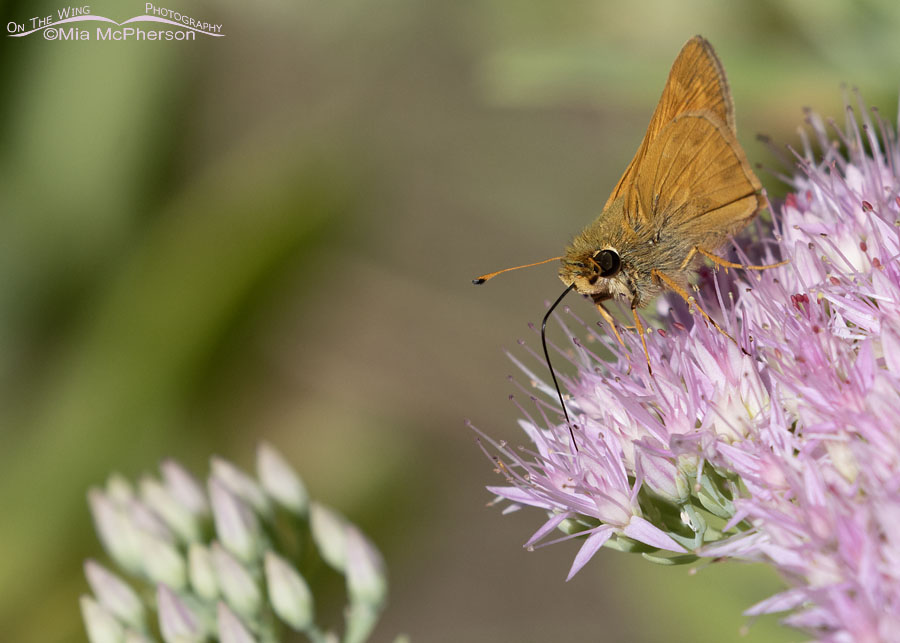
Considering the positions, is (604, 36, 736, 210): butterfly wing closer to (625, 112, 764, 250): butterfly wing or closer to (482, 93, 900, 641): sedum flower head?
(625, 112, 764, 250): butterfly wing

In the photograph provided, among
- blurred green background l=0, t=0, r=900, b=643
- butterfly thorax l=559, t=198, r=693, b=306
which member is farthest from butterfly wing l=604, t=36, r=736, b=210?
blurred green background l=0, t=0, r=900, b=643

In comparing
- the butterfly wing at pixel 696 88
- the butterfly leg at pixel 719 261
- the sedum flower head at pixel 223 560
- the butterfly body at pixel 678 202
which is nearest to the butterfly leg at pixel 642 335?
the butterfly body at pixel 678 202

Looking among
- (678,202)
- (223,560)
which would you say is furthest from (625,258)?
(223,560)

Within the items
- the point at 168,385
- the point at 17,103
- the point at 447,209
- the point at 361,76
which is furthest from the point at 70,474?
the point at 361,76

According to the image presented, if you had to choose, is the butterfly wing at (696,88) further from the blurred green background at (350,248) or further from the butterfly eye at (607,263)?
the blurred green background at (350,248)

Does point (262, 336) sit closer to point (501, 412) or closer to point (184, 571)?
point (501, 412)

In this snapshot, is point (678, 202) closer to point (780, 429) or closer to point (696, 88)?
point (696, 88)

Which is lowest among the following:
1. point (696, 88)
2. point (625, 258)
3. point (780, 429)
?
point (780, 429)
